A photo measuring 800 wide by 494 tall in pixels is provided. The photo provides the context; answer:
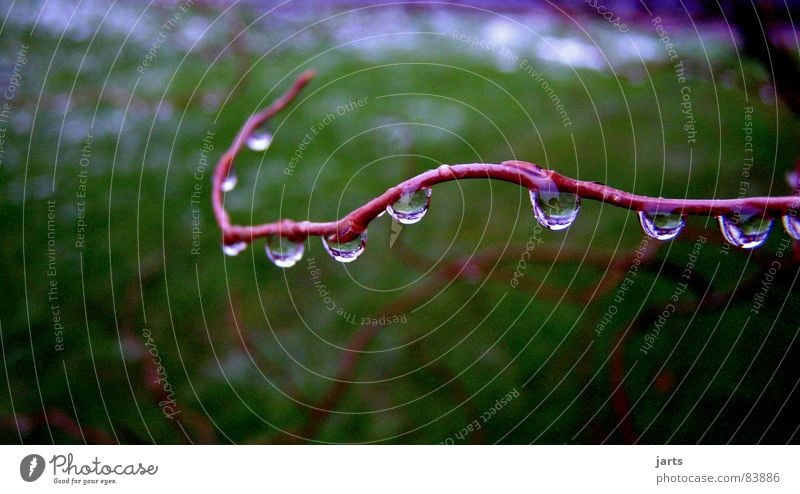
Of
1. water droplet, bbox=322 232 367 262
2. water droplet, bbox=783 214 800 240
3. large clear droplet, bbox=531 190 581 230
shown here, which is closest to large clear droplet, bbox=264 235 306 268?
water droplet, bbox=322 232 367 262

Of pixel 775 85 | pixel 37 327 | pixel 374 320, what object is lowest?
pixel 37 327

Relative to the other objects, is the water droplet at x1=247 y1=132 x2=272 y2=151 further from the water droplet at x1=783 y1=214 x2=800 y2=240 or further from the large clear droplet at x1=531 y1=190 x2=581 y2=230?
the water droplet at x1=783 y1=214 x2=800 y2=240

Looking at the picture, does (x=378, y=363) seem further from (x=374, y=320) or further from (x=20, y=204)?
(x=20, y=204)

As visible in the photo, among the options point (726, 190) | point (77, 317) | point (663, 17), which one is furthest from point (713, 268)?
point (77, 317)

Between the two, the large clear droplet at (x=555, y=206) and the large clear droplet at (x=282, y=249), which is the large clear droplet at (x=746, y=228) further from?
the large clear droplet at (x=282, y=249)

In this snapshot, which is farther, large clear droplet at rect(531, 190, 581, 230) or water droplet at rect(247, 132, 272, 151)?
water droplet at rect(247, 132, 272, 151)

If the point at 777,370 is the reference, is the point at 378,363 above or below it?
below
